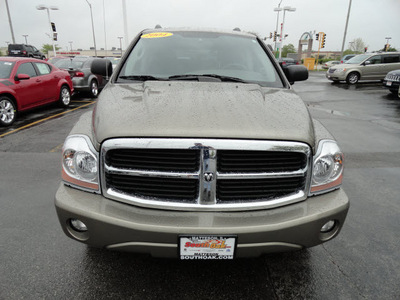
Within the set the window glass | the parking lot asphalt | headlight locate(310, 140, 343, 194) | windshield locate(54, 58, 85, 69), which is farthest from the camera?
windshield locate(54, 58, 85, 69)

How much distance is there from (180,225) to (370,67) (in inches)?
772

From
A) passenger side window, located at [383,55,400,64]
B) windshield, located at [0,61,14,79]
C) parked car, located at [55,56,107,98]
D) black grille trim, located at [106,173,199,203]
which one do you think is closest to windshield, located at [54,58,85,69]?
parked car, located at [55,56,107,98]

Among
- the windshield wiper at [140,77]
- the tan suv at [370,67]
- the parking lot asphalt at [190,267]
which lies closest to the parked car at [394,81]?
the tan suv at [370,67]

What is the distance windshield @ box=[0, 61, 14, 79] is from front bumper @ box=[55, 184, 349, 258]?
6.95 meters

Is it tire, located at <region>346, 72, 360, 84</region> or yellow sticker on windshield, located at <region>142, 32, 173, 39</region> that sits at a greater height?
yellow sticker on windshield, located at <region>142, 32, 173, 39</region>

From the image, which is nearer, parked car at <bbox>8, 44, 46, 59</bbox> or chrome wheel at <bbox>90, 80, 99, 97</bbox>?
chrome wheel at <bbox>90, 80, 99, 97</bbox>

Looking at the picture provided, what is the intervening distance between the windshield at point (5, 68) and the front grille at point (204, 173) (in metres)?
7.12

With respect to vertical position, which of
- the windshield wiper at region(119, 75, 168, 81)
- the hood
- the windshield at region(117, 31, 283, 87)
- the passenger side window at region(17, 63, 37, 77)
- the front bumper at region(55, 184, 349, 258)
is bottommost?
the front bumper at region(55, 184, 349, 258)

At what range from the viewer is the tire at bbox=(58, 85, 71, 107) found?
30.8 ft

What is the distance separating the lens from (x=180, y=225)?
1725mm

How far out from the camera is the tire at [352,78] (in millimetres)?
17789

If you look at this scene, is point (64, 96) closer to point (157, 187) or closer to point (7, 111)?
point (7, 111)

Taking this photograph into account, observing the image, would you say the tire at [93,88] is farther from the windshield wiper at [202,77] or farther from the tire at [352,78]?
the tire at [352,78]

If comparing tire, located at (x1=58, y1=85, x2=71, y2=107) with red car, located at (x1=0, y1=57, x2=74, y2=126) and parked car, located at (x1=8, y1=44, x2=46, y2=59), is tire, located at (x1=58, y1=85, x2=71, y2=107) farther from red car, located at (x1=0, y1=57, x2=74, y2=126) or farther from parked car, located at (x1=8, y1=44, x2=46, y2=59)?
parked car, located at (x1=8, y1=44, x2=46, y2=59)
